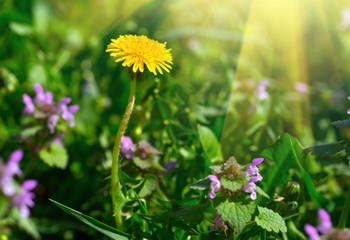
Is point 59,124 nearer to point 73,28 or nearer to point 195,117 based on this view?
point 195,117

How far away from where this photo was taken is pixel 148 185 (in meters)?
1.13

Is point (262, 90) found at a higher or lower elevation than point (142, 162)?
higher

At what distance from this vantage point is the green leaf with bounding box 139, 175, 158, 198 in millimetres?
1104

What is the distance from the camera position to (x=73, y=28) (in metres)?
2.55

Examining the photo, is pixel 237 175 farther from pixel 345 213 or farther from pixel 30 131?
pixel 30 131

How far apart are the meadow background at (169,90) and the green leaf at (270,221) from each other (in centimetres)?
37

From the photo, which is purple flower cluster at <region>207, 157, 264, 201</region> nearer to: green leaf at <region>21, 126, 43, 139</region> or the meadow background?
the meadow background

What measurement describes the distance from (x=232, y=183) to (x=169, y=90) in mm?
755

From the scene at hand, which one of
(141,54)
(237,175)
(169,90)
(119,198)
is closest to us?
(141,54)

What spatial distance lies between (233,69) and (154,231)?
1211 mm

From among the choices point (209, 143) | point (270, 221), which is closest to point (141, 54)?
point (270, 221)

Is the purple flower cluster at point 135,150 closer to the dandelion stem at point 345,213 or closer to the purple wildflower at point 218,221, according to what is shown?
the purple wildflower at point 218,221

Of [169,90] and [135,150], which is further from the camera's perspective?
[169,90]

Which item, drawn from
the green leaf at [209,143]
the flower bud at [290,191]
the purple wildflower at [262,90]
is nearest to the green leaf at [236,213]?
the flower bud at [290,191]
